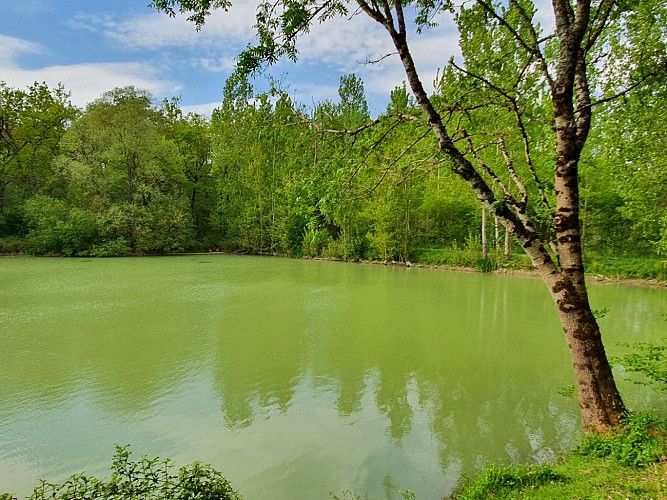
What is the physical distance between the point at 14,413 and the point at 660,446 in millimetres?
6203

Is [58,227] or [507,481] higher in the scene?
[58,227]

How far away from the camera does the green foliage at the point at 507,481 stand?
104 inches

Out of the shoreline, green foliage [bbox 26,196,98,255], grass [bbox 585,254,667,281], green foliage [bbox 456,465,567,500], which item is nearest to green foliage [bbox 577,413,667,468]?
green foliage [bbox 456,465,567,500]

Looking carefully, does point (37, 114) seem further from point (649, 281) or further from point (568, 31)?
point (649, 281)

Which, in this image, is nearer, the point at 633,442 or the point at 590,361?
the point at 633,442

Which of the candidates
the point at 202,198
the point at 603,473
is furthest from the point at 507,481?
the point at 202,198

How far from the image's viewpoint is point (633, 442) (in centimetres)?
283

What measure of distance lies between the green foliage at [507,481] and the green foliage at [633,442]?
0.45 m

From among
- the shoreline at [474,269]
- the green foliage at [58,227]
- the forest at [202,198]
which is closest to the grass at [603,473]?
the forest at [202,198]

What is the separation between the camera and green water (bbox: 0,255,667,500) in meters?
3.70

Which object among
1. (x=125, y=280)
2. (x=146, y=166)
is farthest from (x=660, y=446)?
(x=146, y=166)

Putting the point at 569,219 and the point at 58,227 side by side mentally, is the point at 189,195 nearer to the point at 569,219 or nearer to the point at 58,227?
the point at 58,227

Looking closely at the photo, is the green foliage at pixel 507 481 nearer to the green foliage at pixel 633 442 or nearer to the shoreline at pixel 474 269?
the green foliage at pixel 633 442

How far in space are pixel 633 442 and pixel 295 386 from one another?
3780mm
